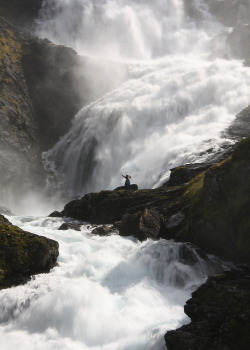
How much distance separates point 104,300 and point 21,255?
12.5 feet

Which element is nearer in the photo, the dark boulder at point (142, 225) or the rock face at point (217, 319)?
the rock face at point (217, 319)

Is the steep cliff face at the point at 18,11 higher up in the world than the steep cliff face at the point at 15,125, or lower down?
higher up

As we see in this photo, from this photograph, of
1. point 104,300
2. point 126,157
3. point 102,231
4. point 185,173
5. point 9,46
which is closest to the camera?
point 104,300

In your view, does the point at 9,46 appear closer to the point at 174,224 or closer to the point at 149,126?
the point at 149,126

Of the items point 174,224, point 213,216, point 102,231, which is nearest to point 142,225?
point 174,224

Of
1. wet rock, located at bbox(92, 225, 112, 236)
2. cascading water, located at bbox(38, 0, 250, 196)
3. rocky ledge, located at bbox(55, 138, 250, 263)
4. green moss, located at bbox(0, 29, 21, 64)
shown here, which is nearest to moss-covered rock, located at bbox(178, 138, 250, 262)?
rocky ledge, located at bbox(55, 138, 250, 263)

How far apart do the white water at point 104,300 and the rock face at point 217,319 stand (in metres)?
0.89

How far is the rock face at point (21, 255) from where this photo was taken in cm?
1251

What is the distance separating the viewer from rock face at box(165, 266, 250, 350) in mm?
7949

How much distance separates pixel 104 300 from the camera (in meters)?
12.0

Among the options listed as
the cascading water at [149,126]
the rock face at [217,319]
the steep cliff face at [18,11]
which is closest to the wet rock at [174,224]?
the rock face at [217,319]

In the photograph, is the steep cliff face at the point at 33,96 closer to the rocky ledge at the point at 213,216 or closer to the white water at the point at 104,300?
the rocky ledge at the point at 213,216

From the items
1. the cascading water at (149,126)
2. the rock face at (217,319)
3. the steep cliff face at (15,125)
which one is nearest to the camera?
the rock face at (217,319)

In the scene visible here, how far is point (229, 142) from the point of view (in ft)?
117
